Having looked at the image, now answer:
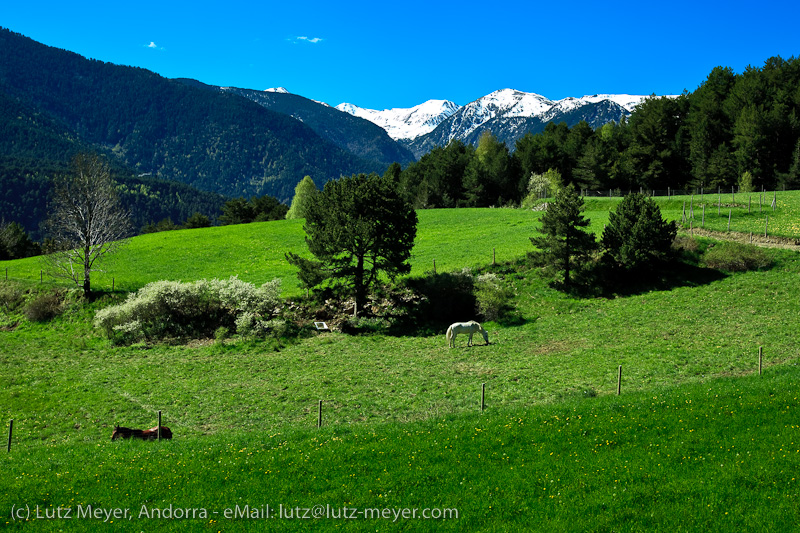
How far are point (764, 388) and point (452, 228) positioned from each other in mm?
56593

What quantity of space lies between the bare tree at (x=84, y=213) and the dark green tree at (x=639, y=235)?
49883 mm

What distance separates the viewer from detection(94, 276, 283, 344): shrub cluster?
40500 millimetres

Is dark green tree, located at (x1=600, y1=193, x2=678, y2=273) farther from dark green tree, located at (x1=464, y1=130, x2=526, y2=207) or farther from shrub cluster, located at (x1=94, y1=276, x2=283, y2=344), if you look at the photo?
dark green tree, located at (x1=464, y1=130, x2=526, y2=207)

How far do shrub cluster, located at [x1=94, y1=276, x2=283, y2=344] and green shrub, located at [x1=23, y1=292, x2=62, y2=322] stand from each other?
7.07 metres

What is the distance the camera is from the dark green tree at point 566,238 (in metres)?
44.6

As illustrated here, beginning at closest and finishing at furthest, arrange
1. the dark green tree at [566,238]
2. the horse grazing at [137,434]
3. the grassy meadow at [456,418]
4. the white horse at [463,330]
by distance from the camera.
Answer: the grassy meadow at [456,418]
the horse grazing at [137,434]
the white horse at [463,330]
the dark green tree at [566,238]

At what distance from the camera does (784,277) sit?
39781mm

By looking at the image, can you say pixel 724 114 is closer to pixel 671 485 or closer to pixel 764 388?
pixel 764 388

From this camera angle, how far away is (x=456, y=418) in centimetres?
1905

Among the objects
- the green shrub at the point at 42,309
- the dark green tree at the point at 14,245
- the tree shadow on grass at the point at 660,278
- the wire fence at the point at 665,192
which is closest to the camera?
the tree shadow on grass at the point at 660,278

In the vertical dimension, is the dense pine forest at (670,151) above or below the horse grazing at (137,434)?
above

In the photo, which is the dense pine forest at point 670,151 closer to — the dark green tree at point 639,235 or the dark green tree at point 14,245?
the dark green tree at point 639,235

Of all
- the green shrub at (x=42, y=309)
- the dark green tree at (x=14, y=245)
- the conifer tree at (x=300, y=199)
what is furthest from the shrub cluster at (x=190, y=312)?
the dark green tree at (x=14, y=245)

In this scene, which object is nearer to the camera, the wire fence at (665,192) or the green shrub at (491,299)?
the green shrub at (491,299)
